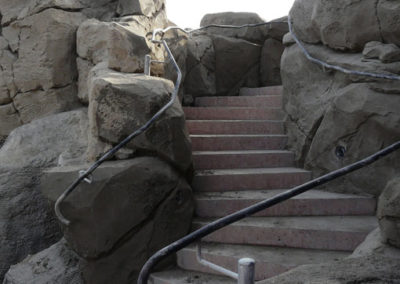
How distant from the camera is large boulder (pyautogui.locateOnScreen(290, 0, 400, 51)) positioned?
3.95 meters

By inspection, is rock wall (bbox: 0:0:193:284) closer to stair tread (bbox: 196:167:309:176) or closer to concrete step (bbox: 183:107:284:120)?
stair tread (bbox: 196:167:309:176)

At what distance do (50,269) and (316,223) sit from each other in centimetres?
246

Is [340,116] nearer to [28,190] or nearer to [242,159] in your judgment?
[242,159]

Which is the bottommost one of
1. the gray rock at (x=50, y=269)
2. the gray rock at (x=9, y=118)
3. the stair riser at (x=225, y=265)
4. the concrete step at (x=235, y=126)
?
the gray rock at (x=50, y=269)

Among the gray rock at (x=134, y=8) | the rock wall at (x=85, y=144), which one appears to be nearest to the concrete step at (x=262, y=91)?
the rock wall at (x=85, y=144)

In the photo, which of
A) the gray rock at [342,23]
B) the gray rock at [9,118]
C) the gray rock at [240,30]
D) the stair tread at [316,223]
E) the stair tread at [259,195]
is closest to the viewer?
the stair tread at [316,223]

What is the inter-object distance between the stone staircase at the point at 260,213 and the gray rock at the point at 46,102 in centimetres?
154

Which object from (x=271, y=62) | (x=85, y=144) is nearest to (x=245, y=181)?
(x=85, y=144)

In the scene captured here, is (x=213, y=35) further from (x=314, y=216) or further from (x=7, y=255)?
(x=7, y=255)

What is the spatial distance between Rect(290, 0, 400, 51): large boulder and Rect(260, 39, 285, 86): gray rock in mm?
3014

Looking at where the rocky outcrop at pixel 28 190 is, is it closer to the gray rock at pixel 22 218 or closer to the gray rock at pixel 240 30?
the gray rock at pixel 22 218

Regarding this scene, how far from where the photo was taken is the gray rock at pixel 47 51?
5148 millimetres

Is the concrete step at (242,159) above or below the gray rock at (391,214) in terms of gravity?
below

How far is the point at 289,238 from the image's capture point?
378cm
